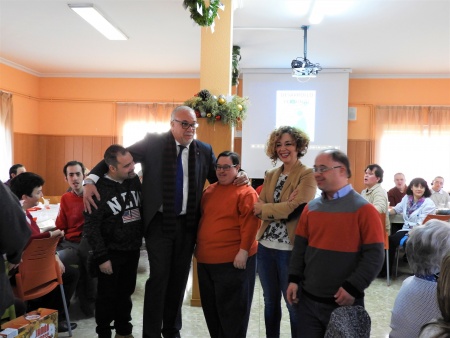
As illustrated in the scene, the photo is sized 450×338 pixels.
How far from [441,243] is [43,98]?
8.99 meters

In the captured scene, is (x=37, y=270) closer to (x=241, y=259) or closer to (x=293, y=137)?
(x=241, y=259)

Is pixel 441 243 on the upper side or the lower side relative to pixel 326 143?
lower

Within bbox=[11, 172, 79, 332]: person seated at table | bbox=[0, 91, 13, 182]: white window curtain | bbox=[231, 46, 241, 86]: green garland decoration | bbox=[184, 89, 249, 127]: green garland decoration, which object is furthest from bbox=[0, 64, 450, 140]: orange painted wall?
bbox=[11, 172, 79, 332]: person seated at table

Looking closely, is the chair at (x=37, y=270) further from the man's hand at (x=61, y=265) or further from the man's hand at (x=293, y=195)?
the man's hand at (x=293, y=195)

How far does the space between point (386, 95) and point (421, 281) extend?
24.7 feet

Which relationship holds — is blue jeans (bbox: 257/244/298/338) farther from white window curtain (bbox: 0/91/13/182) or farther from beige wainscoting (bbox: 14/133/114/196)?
beige wainscoting (bbox: 14/133/114/196)

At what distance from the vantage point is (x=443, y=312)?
113cm

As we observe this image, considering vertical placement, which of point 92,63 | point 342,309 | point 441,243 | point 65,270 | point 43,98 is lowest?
point 65,270

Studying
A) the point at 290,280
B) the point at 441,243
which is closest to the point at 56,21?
the point at 290,280

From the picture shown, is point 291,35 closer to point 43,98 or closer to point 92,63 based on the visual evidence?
point 92,63

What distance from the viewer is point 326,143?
8312mm

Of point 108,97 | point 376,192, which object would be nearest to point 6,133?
point 108,97

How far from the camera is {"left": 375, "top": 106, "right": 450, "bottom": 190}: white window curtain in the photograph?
27.4 ft

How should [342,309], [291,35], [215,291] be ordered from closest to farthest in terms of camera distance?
[342,309] < [215,291] < [291,35]
